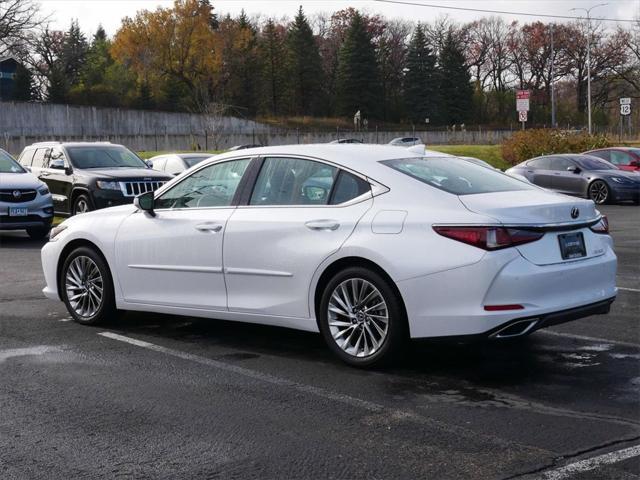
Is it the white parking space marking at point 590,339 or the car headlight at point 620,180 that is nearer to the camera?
the white parking space marking at point 590,339

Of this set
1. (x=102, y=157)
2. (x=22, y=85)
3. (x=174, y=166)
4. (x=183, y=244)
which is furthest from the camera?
(x=22, y=85)

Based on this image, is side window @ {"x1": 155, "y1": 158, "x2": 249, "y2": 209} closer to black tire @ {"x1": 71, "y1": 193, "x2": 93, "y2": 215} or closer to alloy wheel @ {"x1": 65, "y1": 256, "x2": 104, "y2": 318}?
alloy wheel @ {"x1": 65, "y1": 256, "x2": 104, "y2": 318}

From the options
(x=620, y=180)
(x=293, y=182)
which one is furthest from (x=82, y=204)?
(x=620, y=180)

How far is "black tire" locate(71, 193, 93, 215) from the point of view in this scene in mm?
17125

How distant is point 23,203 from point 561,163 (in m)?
14.7

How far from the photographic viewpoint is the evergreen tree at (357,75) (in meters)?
94.4

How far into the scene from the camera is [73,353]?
6.87m

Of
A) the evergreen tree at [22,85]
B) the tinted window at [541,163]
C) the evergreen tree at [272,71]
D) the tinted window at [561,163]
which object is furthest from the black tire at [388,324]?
the evergreen tree at [272,71]

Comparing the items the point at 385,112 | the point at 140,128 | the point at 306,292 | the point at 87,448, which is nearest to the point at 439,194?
the point at 306,292

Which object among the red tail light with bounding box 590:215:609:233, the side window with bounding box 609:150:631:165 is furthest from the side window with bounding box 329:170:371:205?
the side window with bounding box 609:150:631:165

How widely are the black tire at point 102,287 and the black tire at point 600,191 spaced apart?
18.2 meters

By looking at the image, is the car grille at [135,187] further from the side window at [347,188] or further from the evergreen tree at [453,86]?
the evergreen tree at [453,86]

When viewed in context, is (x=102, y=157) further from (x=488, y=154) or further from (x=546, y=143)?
(x=488, y=154)

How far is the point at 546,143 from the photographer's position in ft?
122
